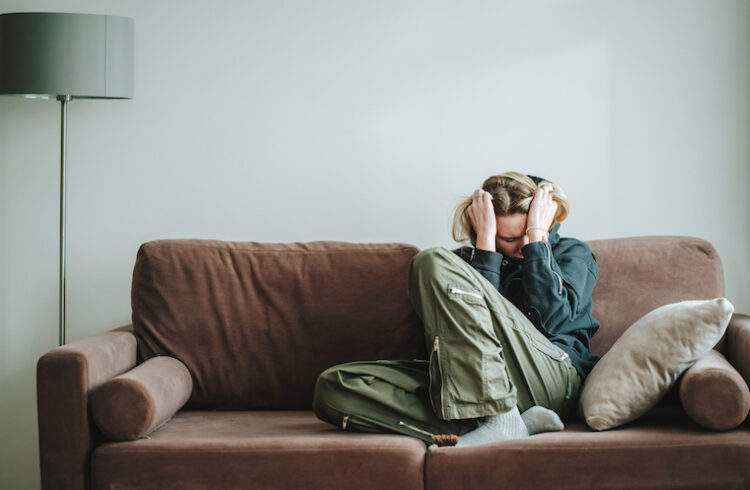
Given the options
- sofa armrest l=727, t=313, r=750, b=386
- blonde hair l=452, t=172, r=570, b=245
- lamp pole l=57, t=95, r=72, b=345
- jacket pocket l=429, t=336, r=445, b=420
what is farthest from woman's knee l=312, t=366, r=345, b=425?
lamp pole l=57, t=95, r=72, b=345

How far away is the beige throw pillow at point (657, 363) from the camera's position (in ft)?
5.56

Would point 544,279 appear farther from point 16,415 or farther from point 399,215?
point 16,415

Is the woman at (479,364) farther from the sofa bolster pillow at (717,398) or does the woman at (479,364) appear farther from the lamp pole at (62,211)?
the lamp pole at (62,211)

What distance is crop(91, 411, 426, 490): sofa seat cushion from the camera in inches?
65.0

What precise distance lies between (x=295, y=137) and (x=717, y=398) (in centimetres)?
167

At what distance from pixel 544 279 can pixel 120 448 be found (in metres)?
1.18

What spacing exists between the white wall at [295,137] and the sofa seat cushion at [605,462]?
1.13 metres

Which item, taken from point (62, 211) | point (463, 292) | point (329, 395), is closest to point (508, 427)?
point (463, 292)

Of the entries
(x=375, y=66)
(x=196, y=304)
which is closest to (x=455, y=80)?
(x=375, y=66)

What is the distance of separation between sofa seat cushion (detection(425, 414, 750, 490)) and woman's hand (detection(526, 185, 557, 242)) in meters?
0.66

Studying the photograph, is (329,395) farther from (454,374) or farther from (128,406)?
(128,406)

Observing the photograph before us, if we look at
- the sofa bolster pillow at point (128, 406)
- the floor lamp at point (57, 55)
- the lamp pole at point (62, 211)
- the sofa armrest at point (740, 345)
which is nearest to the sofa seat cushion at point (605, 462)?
the sofa armrest at point (740, 345)

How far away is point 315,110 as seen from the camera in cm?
266

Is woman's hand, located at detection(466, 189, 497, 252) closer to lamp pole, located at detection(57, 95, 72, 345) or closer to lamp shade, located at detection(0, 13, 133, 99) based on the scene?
lamp shade, located at detection(0, 13, 133, 99)
